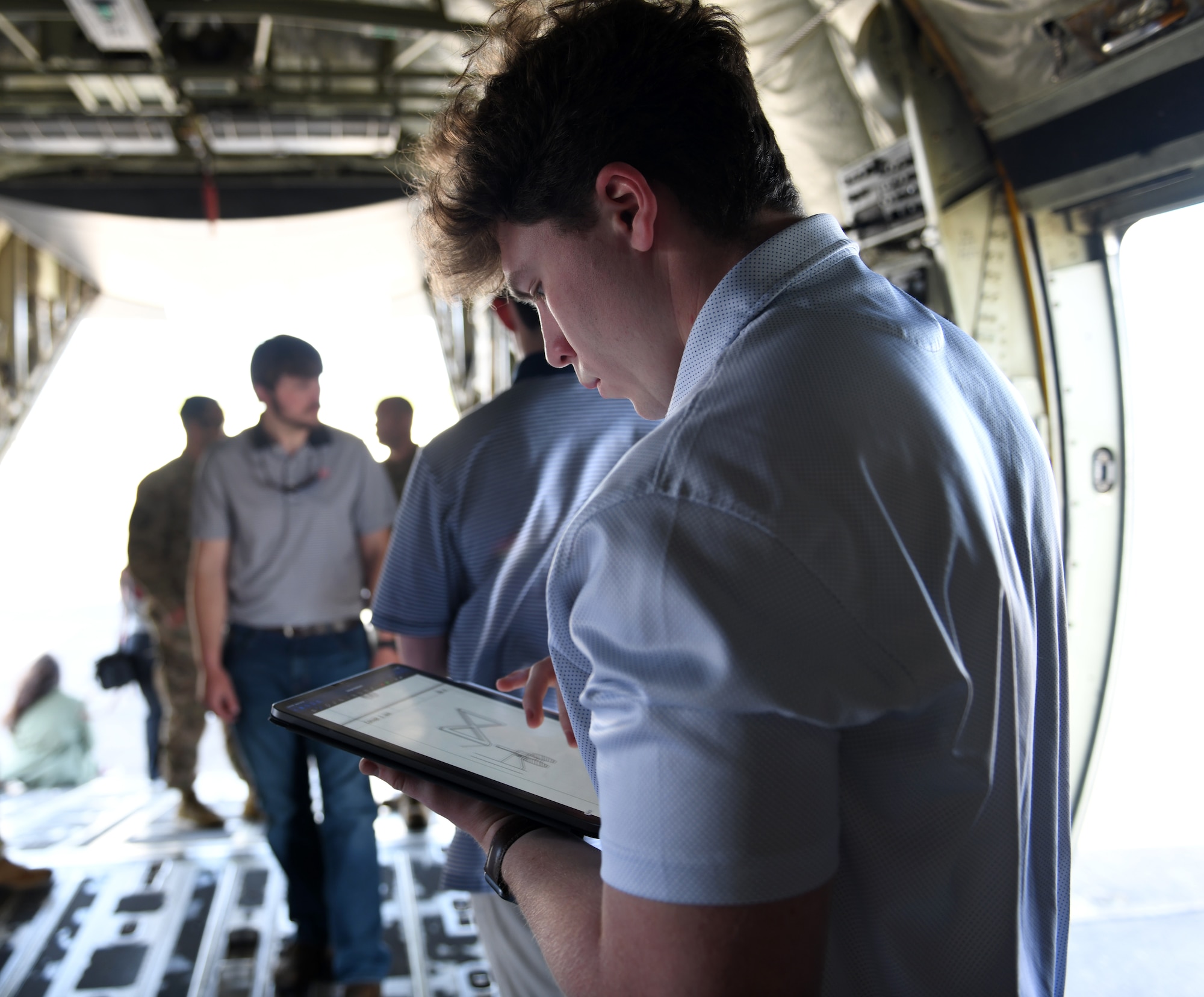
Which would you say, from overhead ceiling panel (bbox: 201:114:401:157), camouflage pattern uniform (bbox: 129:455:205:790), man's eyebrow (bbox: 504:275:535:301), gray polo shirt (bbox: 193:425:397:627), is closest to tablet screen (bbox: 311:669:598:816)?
man's eyebrow (bbox: 504:275:535:301)

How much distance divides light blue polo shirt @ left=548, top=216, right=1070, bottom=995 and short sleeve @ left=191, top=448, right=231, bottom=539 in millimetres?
2459

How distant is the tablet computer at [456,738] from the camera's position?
92 centimetres

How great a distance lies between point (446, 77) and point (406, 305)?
3501mm

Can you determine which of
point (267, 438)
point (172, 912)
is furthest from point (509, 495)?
point (172, 912)

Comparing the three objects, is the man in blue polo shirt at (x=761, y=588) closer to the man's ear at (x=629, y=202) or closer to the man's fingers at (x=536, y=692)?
the man's ear at (x=629, y=202)

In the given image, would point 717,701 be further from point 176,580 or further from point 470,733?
point 176,580

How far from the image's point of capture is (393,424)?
4.34 m

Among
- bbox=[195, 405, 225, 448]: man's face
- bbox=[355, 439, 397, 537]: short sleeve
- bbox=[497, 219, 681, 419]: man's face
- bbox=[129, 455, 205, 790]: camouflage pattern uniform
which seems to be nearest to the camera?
bbox=[497, 219, 681, 419]: man's face

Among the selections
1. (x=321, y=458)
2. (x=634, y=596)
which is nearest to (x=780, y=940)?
(x=634, y=596)

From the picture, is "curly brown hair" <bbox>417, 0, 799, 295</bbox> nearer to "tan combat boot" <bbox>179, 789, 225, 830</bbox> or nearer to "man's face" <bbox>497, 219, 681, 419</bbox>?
"man's face" <bbox>497, 219, 681, 419</bbox>

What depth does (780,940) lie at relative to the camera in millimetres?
578

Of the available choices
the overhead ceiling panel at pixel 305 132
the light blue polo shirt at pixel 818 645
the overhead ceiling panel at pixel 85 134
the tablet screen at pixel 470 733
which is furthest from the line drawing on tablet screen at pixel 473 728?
the overhead ceiling panel at pixel 85 134

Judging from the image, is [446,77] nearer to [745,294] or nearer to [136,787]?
[136,787]

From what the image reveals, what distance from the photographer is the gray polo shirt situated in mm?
2820
